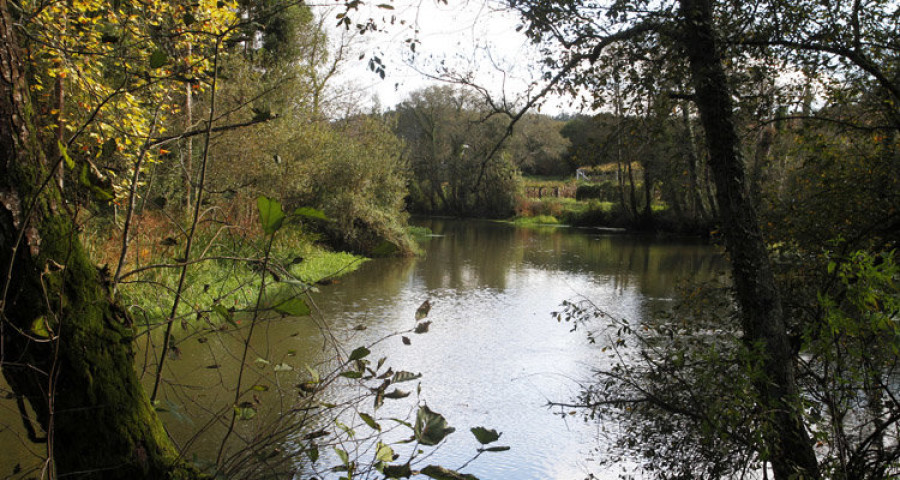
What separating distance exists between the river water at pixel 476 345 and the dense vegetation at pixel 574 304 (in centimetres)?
22

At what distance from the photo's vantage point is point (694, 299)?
4.36 metres

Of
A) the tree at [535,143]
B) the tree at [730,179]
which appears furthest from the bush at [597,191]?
the tree at [730,179]

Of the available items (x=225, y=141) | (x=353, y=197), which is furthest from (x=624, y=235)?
(x=225, y=141)

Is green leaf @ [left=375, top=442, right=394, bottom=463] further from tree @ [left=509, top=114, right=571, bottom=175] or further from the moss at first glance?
tree @ [left=509, top=114, right=571, bottom=175]

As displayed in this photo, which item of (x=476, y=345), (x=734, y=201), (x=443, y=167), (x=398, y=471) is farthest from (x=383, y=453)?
(x=443, y=167)

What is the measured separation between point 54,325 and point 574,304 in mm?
3636

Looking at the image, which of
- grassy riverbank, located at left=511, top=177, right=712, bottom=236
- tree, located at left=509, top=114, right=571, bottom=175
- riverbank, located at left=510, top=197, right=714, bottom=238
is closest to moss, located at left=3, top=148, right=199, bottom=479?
riverbank, located at left=510, top=197, right=714, bottom=238

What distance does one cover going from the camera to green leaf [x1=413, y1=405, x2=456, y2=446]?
4.09 ft

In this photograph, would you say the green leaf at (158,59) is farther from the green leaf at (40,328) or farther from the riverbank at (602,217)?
the riverbank at (602,217)

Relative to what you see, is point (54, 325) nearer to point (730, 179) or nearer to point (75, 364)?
point (75, 364)

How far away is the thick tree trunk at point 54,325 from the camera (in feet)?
4.00

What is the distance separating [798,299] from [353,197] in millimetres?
11813

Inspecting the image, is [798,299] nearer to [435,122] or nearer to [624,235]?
[624,235]

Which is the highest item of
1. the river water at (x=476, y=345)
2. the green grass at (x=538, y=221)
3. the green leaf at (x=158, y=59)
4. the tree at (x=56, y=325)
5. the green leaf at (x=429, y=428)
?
the green leaf at (x=158, y=59)
